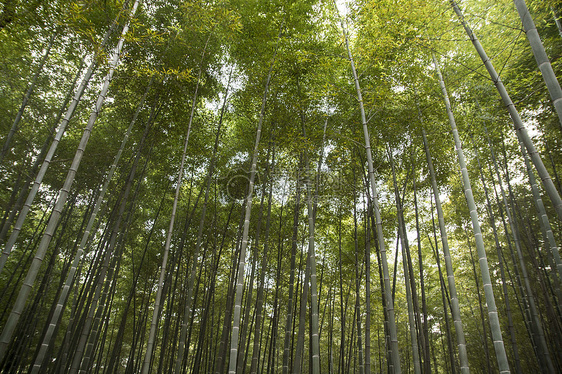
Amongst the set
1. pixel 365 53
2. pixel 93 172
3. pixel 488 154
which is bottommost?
pixel 93 172

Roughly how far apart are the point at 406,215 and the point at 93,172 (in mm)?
8074

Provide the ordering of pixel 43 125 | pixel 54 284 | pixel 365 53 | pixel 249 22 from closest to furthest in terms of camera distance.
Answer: pixel 365 53 → pixel 249 22 → pixel 43 125 → pixel 54 284

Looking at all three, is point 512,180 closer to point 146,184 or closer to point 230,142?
point 230,142

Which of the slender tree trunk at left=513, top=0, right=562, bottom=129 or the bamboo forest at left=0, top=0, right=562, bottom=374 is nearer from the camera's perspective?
the slender tree trunk at left=513, top=0, right=562, bottom=129

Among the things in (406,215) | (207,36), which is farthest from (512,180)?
(207,36)

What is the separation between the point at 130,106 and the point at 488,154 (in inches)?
290

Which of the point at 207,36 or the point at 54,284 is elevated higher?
the point at 207,36

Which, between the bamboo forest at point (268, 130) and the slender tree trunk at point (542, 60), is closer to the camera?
the slender tree trunk at point (542, 60)

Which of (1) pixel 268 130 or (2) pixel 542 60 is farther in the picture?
(1) pixel 268 130

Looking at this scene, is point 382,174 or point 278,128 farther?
point 382,174

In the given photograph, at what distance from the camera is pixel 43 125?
17.3ft

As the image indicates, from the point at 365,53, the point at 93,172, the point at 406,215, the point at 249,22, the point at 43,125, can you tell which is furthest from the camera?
the point at 406,215

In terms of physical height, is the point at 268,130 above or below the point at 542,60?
above

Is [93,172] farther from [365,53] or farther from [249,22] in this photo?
[365,53]
